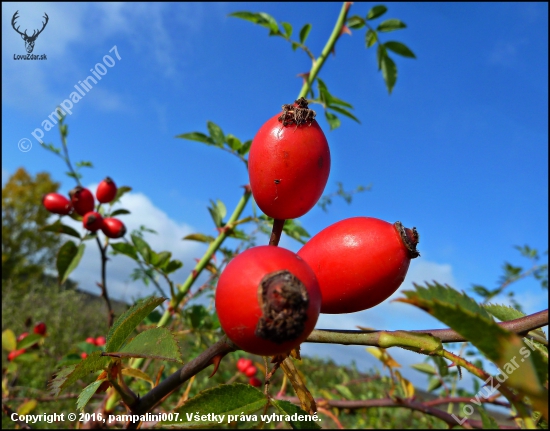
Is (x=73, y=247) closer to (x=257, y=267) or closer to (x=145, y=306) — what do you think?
(x=145, y=306)

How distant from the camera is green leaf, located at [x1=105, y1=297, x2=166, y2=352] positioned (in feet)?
2.68

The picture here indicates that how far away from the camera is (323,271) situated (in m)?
0.86

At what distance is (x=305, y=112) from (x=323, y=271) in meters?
0.37

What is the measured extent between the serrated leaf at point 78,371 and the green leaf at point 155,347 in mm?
43

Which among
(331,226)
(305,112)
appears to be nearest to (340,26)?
(305,112)

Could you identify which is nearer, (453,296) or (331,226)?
(453,296)

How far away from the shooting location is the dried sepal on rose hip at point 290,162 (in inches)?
36.5

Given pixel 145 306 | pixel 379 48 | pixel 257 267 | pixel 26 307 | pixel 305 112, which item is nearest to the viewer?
pixel 257 267

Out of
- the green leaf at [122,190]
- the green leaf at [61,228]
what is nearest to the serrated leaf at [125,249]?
the green leaf at [61,228]

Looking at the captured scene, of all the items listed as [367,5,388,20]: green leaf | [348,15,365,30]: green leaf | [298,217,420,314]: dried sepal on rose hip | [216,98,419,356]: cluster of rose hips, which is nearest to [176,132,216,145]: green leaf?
[348,15,365,30]: green leaf

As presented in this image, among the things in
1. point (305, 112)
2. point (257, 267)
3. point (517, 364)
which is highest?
point (305, 112)

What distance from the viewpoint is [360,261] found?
844 millimetres

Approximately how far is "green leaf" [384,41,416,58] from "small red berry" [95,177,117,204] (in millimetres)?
1966

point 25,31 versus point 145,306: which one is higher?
point 25,31
